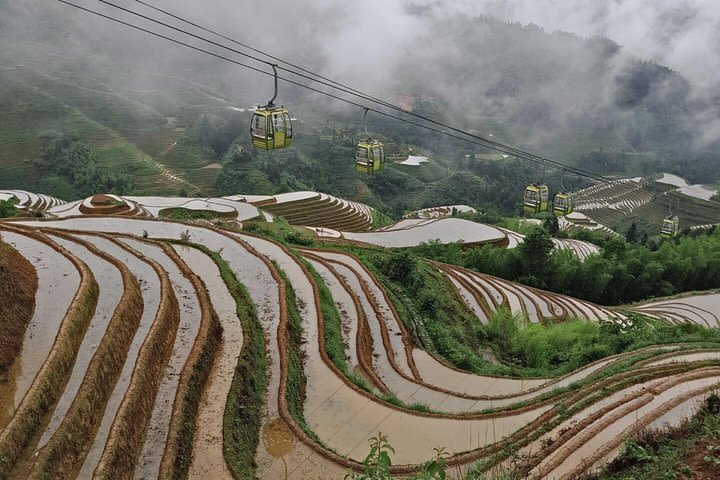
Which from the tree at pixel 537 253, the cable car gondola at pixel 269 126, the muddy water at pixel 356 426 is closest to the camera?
the muddy water at pixel 356 426

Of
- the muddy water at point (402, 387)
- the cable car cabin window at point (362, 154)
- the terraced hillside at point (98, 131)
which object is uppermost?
the terraced hillside at point (98, 131)

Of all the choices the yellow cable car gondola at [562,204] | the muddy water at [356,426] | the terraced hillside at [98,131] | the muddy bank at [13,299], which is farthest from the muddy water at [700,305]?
the terraced hillside at [98,131]

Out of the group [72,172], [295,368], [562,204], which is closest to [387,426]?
[295,368]

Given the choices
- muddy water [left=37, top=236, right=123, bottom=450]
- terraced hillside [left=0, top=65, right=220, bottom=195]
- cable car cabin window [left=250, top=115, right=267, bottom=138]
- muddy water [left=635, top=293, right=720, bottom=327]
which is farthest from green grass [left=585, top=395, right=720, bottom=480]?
terraced hillside [left=0, top=65, right=220, bottom=195]

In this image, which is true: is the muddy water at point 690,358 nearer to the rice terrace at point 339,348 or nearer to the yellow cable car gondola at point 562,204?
the rice terrace at point 339,348

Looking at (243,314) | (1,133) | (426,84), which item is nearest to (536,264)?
(243,314)

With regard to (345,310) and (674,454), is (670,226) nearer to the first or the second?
(345,310)
